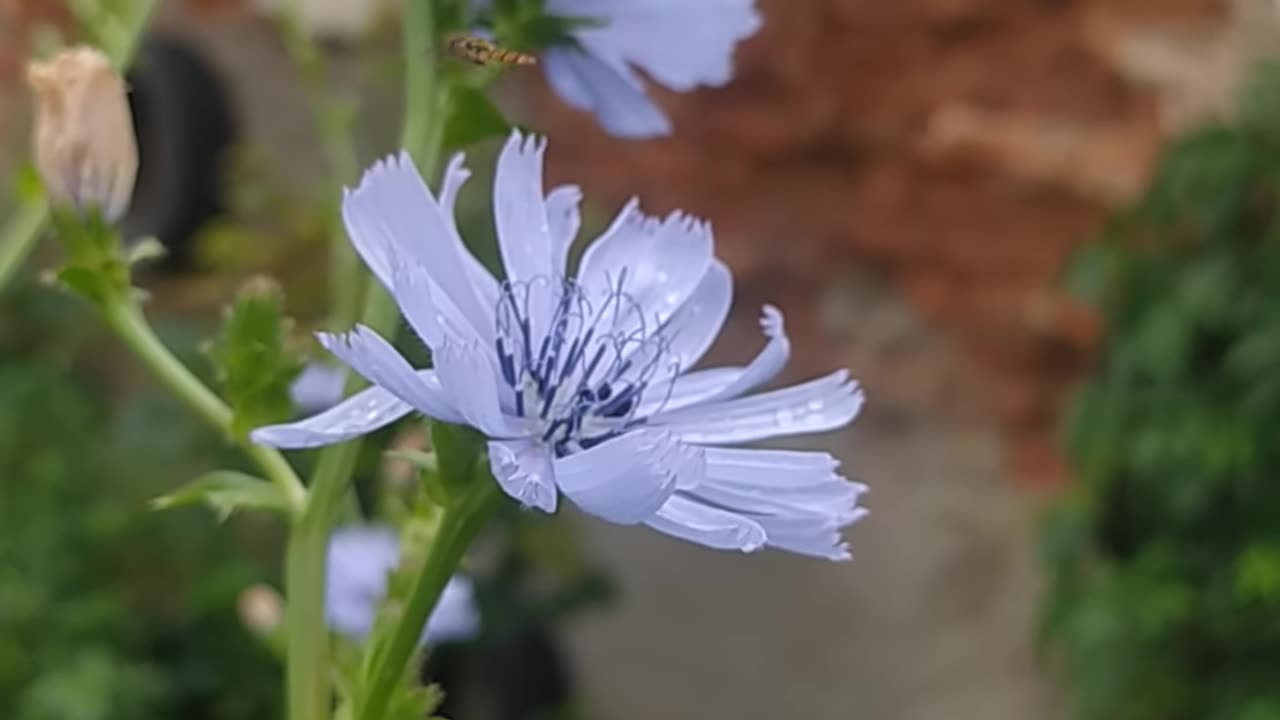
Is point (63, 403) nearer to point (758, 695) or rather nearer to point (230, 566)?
point (230, 566)

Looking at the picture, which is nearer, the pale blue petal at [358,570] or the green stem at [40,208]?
the green stem at [40,208]

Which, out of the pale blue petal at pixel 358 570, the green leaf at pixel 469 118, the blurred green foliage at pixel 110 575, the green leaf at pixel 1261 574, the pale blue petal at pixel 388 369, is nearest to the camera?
the pale blue petal at pixel 388 369

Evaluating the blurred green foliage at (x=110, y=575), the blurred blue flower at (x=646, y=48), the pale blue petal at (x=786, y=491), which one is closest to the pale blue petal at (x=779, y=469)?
the pale blue petal at (x=786, y=491)

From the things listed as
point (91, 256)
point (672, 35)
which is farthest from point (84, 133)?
point (672, 35)

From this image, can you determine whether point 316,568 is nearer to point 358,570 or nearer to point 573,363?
point 573,363

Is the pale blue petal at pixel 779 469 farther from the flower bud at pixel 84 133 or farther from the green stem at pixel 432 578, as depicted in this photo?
the flower bud at pixel 84 133

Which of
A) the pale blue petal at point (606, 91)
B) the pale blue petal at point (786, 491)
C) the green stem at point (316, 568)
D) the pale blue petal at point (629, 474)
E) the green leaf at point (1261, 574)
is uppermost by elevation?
the green leaf at point (1261, 574)

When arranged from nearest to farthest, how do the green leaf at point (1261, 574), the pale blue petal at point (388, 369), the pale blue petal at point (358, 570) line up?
the pale blue petal at point (388, 369) → the pale blue petal at point (358, 570) → the green leaf at point (1261, 574)
